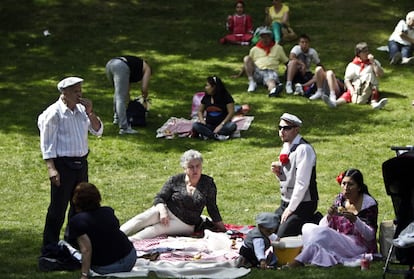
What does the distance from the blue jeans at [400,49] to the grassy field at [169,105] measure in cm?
31

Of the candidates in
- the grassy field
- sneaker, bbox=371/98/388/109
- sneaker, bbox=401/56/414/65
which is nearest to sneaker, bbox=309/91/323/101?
the grassy field

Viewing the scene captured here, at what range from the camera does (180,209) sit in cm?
1244

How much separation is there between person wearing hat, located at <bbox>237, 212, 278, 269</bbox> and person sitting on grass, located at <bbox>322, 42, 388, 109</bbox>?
898 centimetres

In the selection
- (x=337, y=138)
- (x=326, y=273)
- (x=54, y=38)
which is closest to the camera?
(x=326, y=273)

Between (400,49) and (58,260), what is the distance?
510 inches

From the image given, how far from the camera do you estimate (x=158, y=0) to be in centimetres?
2769

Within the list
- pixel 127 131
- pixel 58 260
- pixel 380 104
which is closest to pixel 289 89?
pixel 380 104

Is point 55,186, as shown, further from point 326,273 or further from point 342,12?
point 342,12

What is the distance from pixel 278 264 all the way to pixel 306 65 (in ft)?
34.5

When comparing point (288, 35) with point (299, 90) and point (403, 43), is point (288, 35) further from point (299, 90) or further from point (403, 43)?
point (299, 90)

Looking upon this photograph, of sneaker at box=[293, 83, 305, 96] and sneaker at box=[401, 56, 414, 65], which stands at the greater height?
sneaker at box=[401, 56, 414, 65]

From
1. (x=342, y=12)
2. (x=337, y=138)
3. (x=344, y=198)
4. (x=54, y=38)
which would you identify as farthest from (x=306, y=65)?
(x=344, y=198)

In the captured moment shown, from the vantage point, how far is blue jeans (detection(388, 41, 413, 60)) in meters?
22.0

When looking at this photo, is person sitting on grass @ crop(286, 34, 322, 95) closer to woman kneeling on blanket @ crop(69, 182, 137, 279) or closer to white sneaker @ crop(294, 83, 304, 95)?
white sneaker @ crop(294, 83, 304, 95)
